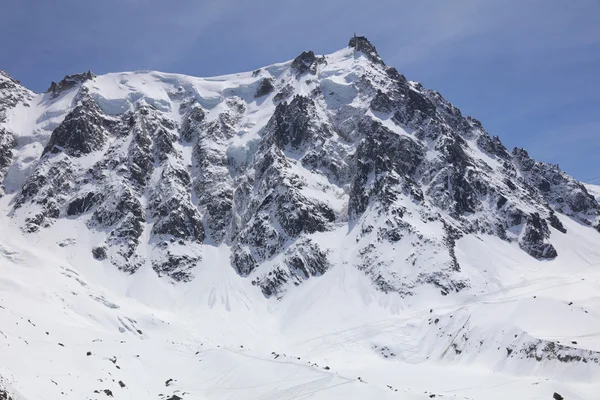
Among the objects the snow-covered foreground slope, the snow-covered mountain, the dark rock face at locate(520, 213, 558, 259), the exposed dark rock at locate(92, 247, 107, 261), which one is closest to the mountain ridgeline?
the exposed dark rock at locate(92, 247, 107, 261)

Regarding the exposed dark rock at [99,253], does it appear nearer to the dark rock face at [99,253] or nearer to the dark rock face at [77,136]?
the dark rock face at [99,253]

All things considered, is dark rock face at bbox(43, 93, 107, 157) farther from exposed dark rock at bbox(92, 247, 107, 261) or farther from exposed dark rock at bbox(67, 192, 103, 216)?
exposed dark rock at bbox(92, 247, 107, 261)

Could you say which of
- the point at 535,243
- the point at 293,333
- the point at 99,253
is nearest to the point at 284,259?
the point at 293,333

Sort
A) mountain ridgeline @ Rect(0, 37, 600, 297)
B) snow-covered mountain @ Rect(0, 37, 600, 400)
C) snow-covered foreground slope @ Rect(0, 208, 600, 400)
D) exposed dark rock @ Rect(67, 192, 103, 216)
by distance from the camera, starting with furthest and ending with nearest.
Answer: exposed dark rock @ Rect(67, 192, 103, 216) → mountain ridgeline @ Rect(0, 37, 600, 297) → snow-covered mountain @ Rect(0, 37, 600, 400) → snow-covered foreground slope @ Rect(0, 208, 600, 400)

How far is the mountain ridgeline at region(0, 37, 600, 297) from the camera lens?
140125mm

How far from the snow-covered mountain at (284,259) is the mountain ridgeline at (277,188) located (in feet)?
2.25

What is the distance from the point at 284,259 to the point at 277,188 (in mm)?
26251

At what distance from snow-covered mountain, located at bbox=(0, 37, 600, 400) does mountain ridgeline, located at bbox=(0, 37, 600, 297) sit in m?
0.69

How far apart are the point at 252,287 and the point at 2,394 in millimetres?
101922

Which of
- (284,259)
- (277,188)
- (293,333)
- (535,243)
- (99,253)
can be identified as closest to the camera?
(293,333)

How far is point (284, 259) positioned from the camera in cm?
14000

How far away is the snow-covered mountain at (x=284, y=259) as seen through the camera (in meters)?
68.9

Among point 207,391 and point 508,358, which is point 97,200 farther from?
point 508,358

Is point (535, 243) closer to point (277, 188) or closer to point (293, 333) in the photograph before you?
point (277, 188)
